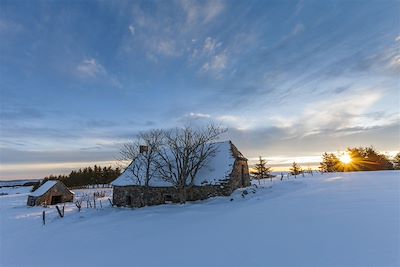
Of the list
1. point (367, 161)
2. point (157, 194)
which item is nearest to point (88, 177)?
point (157, 194)

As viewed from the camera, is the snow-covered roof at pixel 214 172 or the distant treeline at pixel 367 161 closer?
the snow-covered roof at pixel 214 172

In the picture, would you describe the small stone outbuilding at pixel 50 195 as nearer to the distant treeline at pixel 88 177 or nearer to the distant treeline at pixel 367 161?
the distant treeline at pixel 88 177

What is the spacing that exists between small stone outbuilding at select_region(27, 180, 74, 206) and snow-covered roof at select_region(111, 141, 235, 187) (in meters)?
18.5

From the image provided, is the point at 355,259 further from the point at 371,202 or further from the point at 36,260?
the point at 36,260

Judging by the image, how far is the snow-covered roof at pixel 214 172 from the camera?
24984 millimetres

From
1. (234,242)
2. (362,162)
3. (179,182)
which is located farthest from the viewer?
(362,162)

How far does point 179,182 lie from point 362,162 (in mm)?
43334

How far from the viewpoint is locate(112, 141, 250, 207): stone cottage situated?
80.2 ft

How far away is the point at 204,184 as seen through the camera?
24.6 meters

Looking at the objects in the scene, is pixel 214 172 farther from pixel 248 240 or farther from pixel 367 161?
pixel 367 161

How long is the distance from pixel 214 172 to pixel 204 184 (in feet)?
6.11

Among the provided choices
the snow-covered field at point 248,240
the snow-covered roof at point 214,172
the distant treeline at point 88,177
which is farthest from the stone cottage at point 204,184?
the distant treeline at point 88,177

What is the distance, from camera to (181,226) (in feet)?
42.9

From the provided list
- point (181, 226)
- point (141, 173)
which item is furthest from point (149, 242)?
point (141, 173)
